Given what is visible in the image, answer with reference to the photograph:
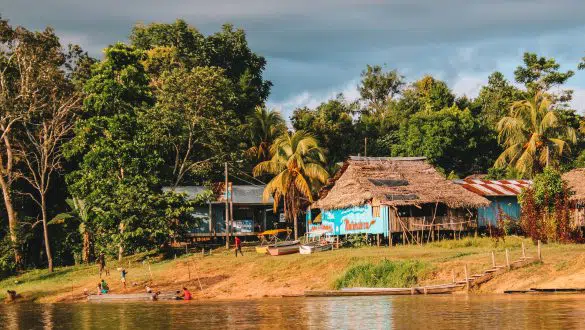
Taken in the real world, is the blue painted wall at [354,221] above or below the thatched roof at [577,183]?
below

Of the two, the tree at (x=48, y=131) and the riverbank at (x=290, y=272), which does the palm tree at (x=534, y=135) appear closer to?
the riverbank at (x=290, y=272)

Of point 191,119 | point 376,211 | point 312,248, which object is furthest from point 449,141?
point 312,248

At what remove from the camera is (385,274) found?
3456cm

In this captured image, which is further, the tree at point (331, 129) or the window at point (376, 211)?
the tree at point (331, 129)

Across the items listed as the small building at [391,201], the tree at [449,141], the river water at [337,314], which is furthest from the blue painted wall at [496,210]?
the river water at [337,314]

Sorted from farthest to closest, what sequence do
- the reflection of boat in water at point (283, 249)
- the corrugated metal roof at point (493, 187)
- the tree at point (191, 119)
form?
the tree at point (191, 119) → the corrugated metal roof at point (493, 187) → the reflection of boat in water at point (283, 249)

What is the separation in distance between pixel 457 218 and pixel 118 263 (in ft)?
62.1

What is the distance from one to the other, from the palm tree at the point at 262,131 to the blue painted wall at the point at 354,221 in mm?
12630

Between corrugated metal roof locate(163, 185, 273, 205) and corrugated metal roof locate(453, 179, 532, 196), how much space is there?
40.9 ft

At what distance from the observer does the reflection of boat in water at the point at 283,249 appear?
4394 cm

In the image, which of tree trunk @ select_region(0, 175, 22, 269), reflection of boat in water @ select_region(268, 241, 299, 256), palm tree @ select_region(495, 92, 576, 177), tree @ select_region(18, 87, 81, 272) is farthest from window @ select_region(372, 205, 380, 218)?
tree trunk @ select_region(0, 175, 22, 269)

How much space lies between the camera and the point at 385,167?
1983 inches

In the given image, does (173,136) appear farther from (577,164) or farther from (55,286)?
(577,164)

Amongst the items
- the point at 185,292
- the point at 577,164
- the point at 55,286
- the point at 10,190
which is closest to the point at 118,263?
the point at 55,286
